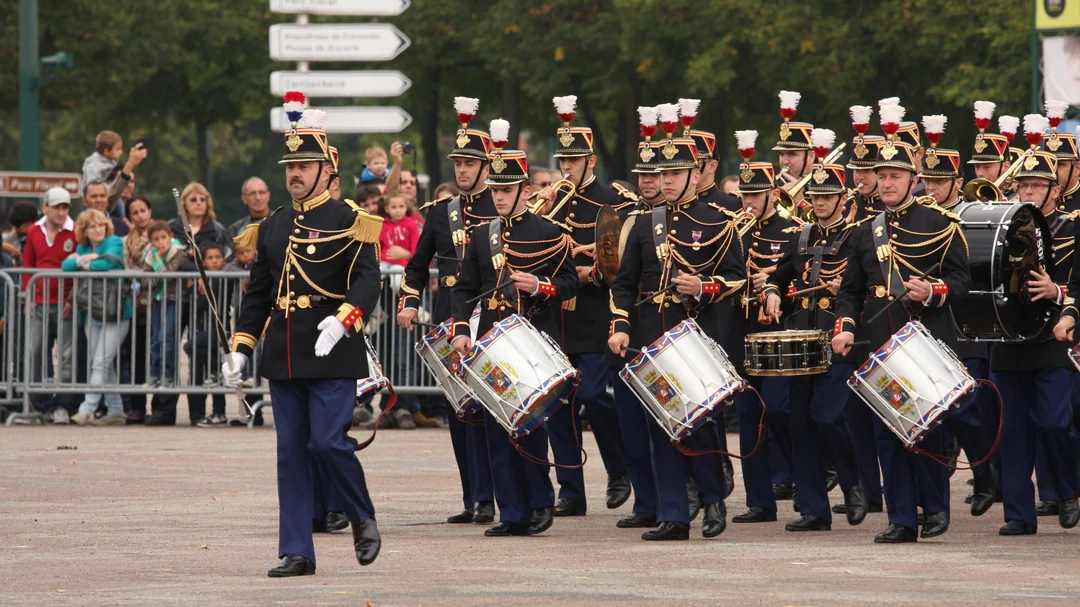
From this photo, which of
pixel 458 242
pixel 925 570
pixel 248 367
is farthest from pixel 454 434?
pixel 248 367

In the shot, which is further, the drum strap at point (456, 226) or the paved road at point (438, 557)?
the drum strap at point (456, 226)

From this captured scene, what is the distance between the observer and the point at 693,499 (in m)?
12.8

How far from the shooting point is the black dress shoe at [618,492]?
13.7 metres

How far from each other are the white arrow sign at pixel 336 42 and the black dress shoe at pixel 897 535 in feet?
44.2

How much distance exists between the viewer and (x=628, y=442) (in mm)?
12406

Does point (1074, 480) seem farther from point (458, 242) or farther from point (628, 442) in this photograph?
point (458, 242)

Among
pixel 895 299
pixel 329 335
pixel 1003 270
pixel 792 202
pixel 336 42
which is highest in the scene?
pixel 336 42

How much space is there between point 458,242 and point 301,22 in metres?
12.3

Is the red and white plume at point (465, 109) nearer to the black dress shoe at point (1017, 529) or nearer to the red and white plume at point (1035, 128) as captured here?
the red and white plume at point (1035, 128)

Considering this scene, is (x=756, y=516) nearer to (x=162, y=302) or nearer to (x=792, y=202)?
(x=792, y=202)

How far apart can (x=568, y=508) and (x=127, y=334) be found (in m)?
7.12

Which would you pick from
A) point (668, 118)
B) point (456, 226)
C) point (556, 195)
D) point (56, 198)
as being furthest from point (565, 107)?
point (56, 198)

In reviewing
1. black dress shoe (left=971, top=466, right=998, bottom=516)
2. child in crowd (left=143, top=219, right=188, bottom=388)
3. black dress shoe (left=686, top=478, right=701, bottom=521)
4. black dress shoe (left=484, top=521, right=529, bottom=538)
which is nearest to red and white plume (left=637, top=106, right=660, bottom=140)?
black dress shoe (left=686, top=478, right=701, bottom=521)

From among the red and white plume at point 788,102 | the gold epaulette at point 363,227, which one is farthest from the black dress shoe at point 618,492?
the gold epaulette at point 363,227
